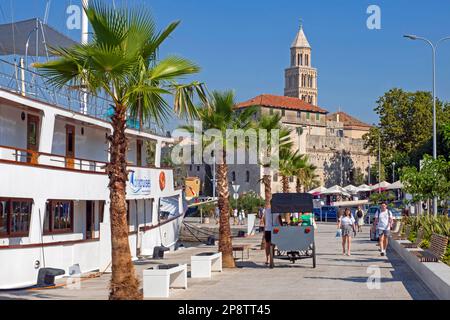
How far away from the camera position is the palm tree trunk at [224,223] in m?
24.0

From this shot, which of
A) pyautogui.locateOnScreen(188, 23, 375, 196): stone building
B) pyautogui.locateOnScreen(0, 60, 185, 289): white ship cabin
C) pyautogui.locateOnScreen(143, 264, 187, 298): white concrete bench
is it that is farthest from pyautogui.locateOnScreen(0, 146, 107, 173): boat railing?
pyautogui.locateOnScreen(188, 23, 375, 196): stone building

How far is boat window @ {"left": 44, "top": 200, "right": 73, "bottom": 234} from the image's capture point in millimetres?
23266

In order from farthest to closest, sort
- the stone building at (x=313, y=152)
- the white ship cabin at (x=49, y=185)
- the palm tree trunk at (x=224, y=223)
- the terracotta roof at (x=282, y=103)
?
the terracotta roof at (x=282, y=103) → the stone building at (x=313, y=152) → the palm tree trunk at (x=224, y=223) → the white ship cabin at (x=49, y=185)

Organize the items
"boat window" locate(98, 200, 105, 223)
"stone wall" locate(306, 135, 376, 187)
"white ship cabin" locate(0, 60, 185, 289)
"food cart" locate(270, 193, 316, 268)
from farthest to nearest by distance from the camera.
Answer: "stone wall" locate(306, 135, 376, 187)
"boat window" locate(98, 200, 105, 223)
"food cart" locate(270, 193, 316, 268)
"white ship cabin" locate(0, 60, 185, 289)

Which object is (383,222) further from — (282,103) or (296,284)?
(282,103)

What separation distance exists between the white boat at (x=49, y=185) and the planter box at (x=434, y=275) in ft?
21.7

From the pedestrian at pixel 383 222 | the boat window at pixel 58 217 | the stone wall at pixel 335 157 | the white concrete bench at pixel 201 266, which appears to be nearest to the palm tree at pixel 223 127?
the white concrete bench at pixel 201 266

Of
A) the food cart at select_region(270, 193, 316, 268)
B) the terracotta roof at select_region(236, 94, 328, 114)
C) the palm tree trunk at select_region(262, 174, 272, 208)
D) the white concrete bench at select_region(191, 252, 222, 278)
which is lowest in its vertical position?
the white concrete bench at select_region(191, 252, 222, 278)

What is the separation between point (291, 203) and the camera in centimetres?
2427

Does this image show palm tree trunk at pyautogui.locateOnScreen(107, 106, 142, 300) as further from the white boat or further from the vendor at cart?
the vendor at cart

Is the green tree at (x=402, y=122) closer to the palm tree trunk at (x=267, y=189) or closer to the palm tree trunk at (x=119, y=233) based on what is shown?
the palm tree trunk at (x=267, y=189)

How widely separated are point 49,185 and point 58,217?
8.70 feet

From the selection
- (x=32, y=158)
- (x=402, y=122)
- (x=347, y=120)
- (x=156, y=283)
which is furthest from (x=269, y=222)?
(x=347, y=120)

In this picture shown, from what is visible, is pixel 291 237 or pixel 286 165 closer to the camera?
pixel 291 237
